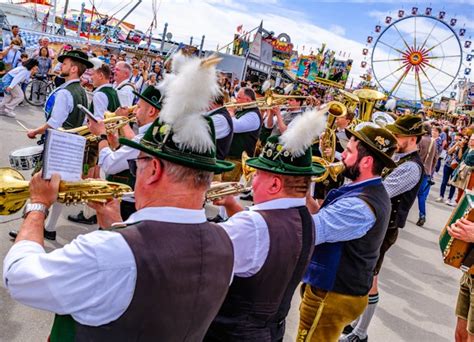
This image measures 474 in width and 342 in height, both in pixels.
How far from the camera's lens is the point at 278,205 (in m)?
2.09

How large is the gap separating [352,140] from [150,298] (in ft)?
6.76

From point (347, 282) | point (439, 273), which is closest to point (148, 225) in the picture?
point (347, 282)

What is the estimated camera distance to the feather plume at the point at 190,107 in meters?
1.49

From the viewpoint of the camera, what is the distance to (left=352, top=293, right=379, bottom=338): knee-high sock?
373 cm

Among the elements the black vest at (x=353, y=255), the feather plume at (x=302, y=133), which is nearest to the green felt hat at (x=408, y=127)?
the black vest at (x=353, y=255)

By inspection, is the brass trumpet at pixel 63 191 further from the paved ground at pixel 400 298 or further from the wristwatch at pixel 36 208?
the paved ground at pixel 400 298

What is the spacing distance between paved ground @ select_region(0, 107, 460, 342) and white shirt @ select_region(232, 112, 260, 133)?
2383 mm

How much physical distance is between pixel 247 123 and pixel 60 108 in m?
2.54

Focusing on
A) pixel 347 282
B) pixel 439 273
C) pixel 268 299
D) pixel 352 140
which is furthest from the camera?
pixel 439 273

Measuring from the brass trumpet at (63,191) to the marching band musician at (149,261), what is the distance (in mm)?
234

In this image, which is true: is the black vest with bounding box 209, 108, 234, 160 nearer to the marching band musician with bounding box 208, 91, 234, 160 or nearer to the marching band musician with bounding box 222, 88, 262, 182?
the marching band musician with bounding box 208, 91, 234, 160

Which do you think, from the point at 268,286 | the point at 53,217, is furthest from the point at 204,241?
the point at 53,217

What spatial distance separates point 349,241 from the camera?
2.64 m

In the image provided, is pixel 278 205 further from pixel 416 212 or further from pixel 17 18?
pixel 17 18
